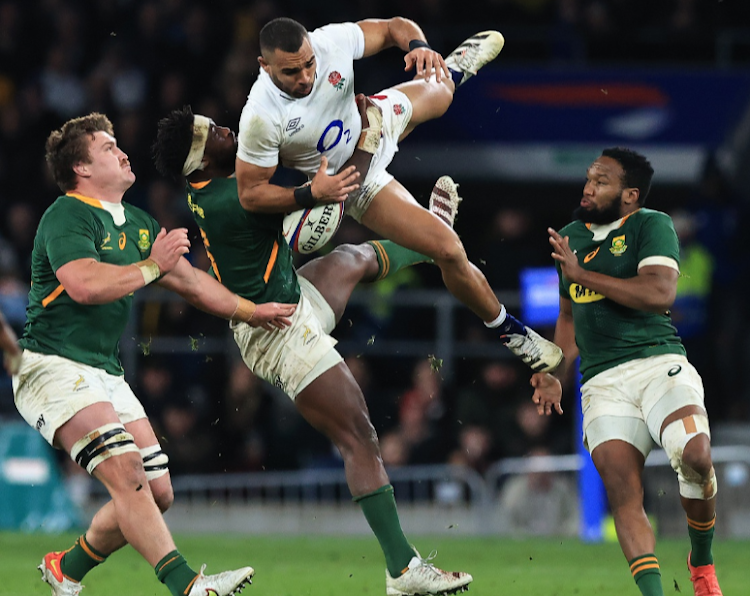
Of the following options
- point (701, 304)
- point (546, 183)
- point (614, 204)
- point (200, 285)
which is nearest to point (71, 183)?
point (200, 285)

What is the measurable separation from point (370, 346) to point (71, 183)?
731 centimetres

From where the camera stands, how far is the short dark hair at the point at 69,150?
23.2 feet

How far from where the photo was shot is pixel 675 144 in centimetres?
1722

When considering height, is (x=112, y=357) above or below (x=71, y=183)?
below

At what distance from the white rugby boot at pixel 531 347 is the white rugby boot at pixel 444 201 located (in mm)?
754

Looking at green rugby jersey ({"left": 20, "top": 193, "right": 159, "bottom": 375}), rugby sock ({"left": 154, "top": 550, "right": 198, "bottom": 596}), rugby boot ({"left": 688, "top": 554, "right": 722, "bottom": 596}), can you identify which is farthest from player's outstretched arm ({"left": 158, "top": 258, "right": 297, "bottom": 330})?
rugby boot ({"left": 688, "top": 554, "right": 722, "bottom": 596})

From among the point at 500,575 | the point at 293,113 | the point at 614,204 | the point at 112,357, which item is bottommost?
the point at 500,575

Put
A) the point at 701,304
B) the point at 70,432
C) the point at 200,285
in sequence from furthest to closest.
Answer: the point at 701,304 < the point at 200,285 < the point at 70,432

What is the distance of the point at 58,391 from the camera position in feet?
22.4

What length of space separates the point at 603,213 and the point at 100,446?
115 inches

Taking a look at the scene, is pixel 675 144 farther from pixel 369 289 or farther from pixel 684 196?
pixel 369 289

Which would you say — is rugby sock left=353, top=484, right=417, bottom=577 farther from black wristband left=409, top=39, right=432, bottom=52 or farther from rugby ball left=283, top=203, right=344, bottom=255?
black wristband left=409, top=39, right=432, bottom=52

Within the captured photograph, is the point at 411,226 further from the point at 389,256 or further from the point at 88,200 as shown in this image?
the point at 88,200

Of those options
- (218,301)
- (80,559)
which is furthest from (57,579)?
(218,301)
